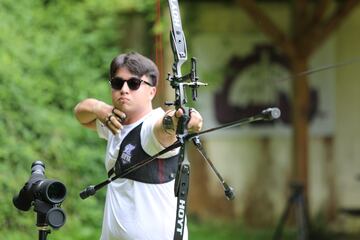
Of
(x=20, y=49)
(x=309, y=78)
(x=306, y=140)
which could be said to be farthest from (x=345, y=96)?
(x=20, y=49)

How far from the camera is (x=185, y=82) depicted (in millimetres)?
4426

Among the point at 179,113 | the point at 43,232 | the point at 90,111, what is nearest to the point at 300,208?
the point at 90,111

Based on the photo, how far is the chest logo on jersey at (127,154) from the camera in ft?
15.4

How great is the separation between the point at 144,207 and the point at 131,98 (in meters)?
0.57

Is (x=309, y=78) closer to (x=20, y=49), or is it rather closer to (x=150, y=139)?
(x=20, y=49)

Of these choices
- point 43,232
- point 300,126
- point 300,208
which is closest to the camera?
point 43,232

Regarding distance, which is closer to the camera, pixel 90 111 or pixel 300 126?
pixel 90 111

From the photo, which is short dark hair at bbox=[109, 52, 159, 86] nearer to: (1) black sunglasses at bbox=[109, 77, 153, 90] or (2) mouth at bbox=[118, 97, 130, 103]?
(1) black sunglasses at bbox=[109, 77, 153, 90]

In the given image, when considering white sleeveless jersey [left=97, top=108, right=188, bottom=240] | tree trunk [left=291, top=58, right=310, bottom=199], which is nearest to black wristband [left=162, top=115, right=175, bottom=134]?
white sleeveless jersey [left=97, top=108, right=188, bottom=240]

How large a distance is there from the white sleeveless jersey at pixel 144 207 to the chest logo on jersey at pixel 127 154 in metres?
0.09

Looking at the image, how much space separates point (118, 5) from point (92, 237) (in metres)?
2.41

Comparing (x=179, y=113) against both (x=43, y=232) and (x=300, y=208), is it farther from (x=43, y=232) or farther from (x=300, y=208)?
(x=300, y=208)

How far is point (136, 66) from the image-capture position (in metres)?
4.81

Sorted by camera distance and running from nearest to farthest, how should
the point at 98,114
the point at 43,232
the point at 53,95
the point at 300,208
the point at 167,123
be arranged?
1. the point at 167,123
2. the point at 43,232
3. the point at 98,114
4. the point at 53,95
5. the point at 300,208
